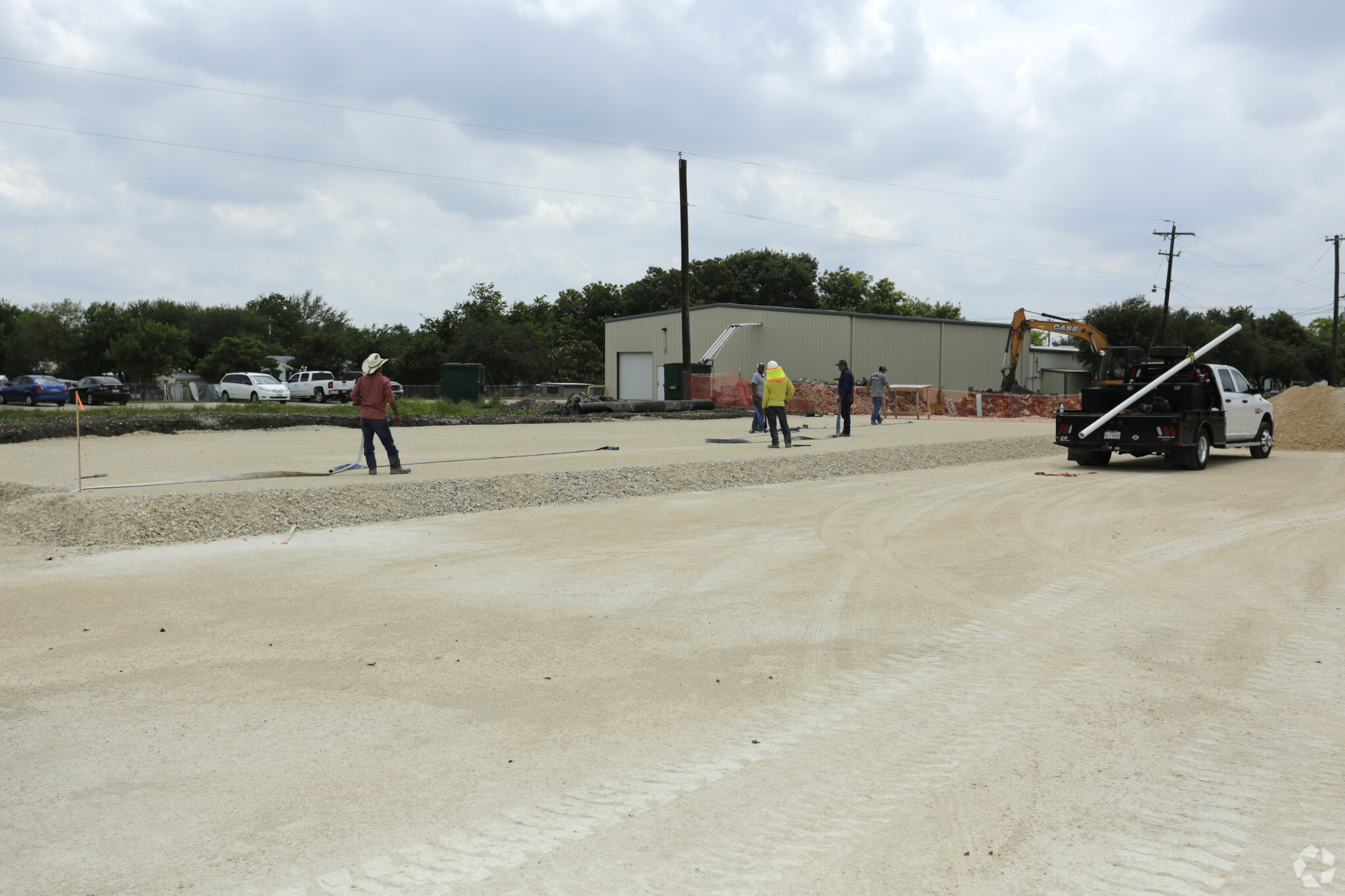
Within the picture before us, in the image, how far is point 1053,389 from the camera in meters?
69.6

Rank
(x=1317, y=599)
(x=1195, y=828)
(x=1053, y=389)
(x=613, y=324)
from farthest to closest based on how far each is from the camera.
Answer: (x=1053, y=389), (x=613, y=324), (x=1317, y=599), (x=1195, y=828)

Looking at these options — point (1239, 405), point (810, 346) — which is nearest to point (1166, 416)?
point (1239, 405)

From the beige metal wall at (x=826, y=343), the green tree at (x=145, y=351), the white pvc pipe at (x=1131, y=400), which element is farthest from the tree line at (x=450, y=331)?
the white pvc pipe at (x=1131, y=400)

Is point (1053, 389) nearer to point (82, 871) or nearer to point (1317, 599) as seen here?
point (1317, 599)

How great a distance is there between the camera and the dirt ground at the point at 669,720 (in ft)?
11.1

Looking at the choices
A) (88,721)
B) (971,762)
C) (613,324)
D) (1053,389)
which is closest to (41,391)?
(613,324)

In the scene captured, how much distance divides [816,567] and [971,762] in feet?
14.9

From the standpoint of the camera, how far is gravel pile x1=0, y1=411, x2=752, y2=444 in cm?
2086

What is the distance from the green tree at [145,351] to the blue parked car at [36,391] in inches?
749

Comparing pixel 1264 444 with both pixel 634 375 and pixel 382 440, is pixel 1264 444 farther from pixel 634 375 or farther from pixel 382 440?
pixel 634 375

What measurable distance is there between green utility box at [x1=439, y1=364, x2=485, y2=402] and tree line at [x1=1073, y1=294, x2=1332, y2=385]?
1628 inches

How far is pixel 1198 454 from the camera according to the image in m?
17.7

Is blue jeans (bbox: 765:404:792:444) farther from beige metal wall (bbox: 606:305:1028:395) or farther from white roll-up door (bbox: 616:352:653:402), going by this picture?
white roll-up door (bbox: 616:352:653:402)

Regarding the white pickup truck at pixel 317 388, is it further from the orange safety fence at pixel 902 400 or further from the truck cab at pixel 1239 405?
the truck cab at pixel 1239 405
